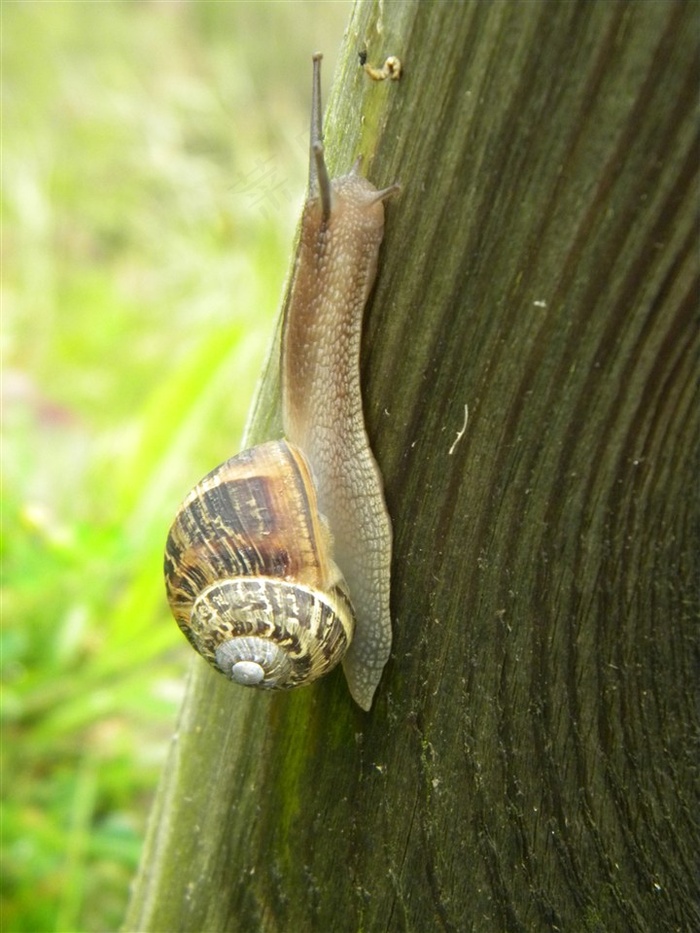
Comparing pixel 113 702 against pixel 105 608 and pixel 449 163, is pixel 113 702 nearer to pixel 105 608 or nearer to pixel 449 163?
pixel 105 608

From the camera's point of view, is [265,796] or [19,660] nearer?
[265,796]

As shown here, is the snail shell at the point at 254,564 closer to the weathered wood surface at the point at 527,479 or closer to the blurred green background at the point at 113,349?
the weathered wood surface at the point at 527,479

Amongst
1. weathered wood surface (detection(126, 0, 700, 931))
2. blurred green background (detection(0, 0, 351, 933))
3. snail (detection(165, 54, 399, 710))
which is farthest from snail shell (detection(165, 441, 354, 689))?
blurred green background (detection(0, 0, 351, 933))

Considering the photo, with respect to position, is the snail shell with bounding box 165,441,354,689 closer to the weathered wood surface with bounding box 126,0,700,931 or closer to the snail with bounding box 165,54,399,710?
the snail with bounding box 165,54,399,710

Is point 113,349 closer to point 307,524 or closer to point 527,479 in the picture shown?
point 307,524

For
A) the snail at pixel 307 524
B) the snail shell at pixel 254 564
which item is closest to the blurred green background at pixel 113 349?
the snail at pixel 307 524

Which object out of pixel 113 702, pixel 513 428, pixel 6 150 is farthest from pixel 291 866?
pixel 6 150
